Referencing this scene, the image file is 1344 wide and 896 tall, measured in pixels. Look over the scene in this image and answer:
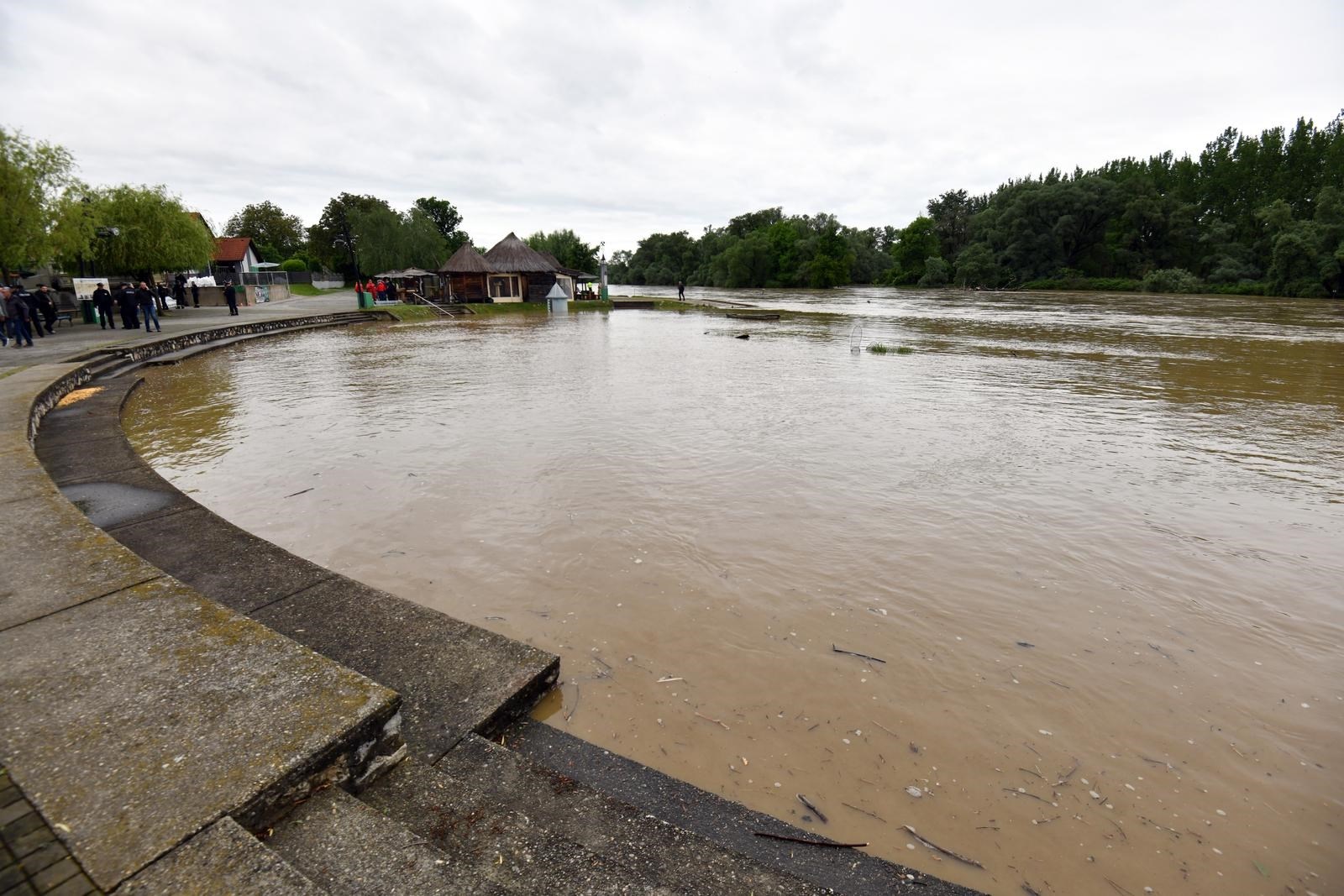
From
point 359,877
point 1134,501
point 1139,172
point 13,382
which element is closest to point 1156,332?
point 1134,501

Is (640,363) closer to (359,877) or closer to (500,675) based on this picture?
(500,675)

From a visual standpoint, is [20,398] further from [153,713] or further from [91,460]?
[153,713]

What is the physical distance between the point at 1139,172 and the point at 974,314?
2956 inches

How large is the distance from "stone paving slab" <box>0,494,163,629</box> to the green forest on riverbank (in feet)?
255

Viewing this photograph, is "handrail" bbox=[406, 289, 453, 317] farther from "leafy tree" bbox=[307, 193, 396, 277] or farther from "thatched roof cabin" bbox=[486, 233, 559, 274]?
"leafy tree" bbox=[307, 193, 396, 277]

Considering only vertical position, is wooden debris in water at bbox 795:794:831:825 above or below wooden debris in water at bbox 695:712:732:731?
below

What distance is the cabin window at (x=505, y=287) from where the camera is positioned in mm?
48094

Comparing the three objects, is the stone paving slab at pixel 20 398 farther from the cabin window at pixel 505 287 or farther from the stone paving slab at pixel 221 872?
the cabin window at pixel 505 287

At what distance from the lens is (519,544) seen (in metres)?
5.78

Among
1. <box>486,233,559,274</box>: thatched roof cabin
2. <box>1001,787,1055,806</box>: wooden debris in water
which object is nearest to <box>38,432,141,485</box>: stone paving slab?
<box>1001,787,1055,806</box>: wooden debris in water

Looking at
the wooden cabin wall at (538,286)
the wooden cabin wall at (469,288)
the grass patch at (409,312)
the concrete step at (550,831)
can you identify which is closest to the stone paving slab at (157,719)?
the concrete step at (550,831)

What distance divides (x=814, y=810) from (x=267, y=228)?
385 ft

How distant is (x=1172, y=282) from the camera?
68875 mm

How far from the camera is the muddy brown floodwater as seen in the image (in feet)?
9.79
